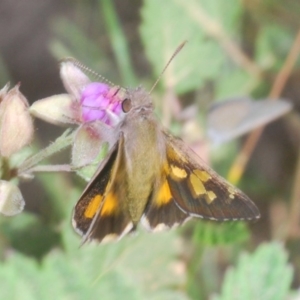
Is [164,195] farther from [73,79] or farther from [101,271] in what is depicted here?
[101,271]

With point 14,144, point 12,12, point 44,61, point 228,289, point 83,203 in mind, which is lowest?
point 228,289

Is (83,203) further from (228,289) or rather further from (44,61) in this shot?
(44,61)

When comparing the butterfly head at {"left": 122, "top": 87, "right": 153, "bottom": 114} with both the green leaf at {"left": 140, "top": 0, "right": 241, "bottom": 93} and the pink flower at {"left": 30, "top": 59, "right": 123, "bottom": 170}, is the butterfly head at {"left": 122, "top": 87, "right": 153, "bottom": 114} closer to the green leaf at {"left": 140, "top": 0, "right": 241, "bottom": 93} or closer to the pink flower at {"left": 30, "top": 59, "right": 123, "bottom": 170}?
the pink flower at {"left": 30, "top": 59, "right": 123, "bottom": 170}

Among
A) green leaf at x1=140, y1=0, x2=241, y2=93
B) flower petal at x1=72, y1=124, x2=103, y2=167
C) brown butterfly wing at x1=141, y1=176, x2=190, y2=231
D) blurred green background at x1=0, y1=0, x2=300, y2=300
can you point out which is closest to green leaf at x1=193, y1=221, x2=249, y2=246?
blurred green background at x1=0, y1=0, x2=300, y2=300

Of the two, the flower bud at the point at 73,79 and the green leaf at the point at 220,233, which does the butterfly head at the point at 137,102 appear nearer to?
the flower bud at the point at 73,79

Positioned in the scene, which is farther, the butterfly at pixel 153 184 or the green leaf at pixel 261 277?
the green leaf at pixel 261 277

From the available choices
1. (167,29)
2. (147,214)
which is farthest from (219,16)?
(147,214)

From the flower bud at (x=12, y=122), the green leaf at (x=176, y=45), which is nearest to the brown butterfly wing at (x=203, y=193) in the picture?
the flower bud at (x=12, y=122)
